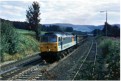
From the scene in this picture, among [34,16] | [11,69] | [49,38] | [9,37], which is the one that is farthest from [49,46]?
[34,16]

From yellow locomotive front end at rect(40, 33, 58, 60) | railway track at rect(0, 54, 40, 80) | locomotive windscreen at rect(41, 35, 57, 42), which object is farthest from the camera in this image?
locomotive windscreen at rect(41, 35, 57, 42)

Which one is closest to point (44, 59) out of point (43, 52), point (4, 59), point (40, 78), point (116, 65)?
point (43, 52)

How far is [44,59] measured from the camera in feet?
114

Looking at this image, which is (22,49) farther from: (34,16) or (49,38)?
(34,16)

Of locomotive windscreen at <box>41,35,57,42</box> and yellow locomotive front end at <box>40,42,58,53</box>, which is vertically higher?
locomotive windscreen at <box>41,35,57,42</box>

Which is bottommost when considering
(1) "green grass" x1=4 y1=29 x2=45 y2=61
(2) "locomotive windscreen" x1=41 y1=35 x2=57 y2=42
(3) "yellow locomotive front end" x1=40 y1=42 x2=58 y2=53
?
(1) "green grass" x1=4 y1=29 x2=45 y2=61

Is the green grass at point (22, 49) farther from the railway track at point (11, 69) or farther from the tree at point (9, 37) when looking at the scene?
the railway track at point (11, 69)

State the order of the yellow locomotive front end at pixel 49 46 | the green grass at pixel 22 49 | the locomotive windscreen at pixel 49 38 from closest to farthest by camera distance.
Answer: the yellow locomotive front end at pixel 49 46 → the locomotive windscreen at pixel 49 38 → the green grass at pixel 22 49

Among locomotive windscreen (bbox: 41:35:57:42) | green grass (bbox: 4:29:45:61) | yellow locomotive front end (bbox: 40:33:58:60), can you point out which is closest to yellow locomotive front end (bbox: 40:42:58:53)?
yellow locomotive front end (bbox: 40:33:58:60)

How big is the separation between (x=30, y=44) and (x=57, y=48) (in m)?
18.6

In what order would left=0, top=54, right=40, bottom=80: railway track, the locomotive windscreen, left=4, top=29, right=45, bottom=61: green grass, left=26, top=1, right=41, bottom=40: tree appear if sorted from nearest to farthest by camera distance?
left=0, top=54, right=40, bottom=80: railway track → the locomotive windscreen → left=4, top=29, right=45, bottom=61: green grass → left=26, top=1, right=41, bottom=40: tree

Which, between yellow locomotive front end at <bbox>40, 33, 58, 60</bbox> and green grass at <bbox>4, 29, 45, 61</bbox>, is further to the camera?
green grass at <bbox>4, 29, 45, 61</bbox>

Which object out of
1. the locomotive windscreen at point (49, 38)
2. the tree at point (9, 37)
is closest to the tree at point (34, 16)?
the tree at point (9, 37)

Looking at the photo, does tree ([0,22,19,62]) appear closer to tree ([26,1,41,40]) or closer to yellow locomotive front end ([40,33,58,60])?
yellow locomotive front end ([40,33,58,60])
